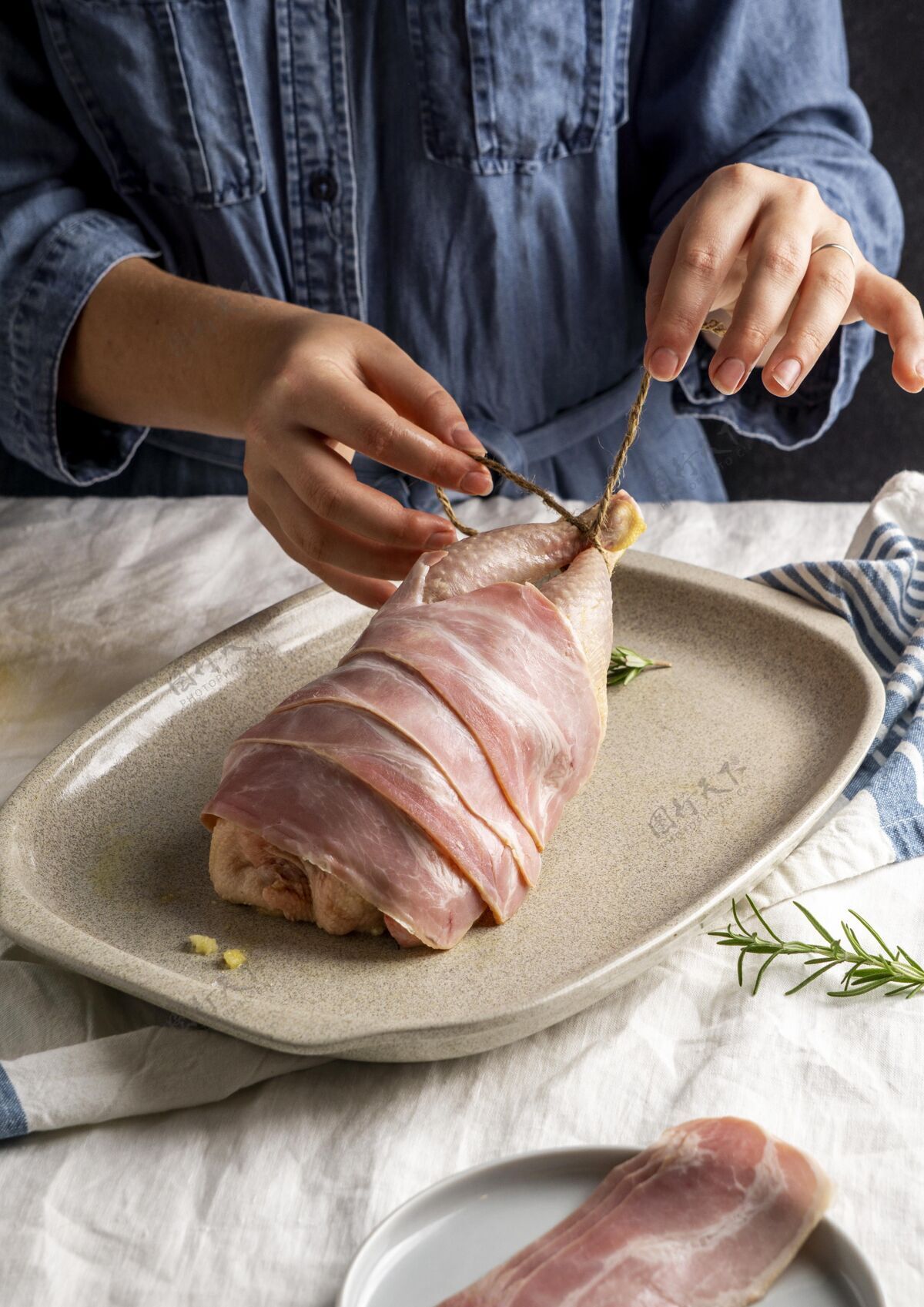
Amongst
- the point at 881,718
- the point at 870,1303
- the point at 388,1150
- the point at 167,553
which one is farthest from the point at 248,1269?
the point at 167,553

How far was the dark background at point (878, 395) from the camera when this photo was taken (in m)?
2.52

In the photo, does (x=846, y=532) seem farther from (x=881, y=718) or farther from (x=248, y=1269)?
(x=248, y=1269)

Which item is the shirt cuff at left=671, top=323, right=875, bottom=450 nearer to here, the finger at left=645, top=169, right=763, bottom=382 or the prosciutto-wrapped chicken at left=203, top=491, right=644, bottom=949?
the finger at left=645, top=169, right=763, bottom=382

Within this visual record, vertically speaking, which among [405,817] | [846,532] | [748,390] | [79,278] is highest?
[79,278]

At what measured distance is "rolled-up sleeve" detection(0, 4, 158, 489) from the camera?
1.56 meters

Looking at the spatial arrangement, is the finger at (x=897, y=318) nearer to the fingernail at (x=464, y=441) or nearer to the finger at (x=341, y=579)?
the fingernail at (x=464, y=441)

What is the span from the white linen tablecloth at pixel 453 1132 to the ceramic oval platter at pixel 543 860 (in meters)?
0.05

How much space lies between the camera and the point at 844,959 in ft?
2.95

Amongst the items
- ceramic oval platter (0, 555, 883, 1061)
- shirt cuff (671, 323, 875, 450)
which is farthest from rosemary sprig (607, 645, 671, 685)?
shirt cuff (671, 323, 875, 450)

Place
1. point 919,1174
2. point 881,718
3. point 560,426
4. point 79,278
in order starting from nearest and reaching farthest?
point 919,1174
point 881,718
point 79,278
point 560,426

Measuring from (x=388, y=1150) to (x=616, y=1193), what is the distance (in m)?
0.16

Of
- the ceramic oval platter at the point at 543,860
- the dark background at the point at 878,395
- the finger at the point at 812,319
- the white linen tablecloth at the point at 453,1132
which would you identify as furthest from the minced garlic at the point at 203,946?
the dark background at the point at 878,395

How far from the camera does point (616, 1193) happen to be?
0.72 meters

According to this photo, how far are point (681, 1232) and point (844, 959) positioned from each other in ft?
0.90
